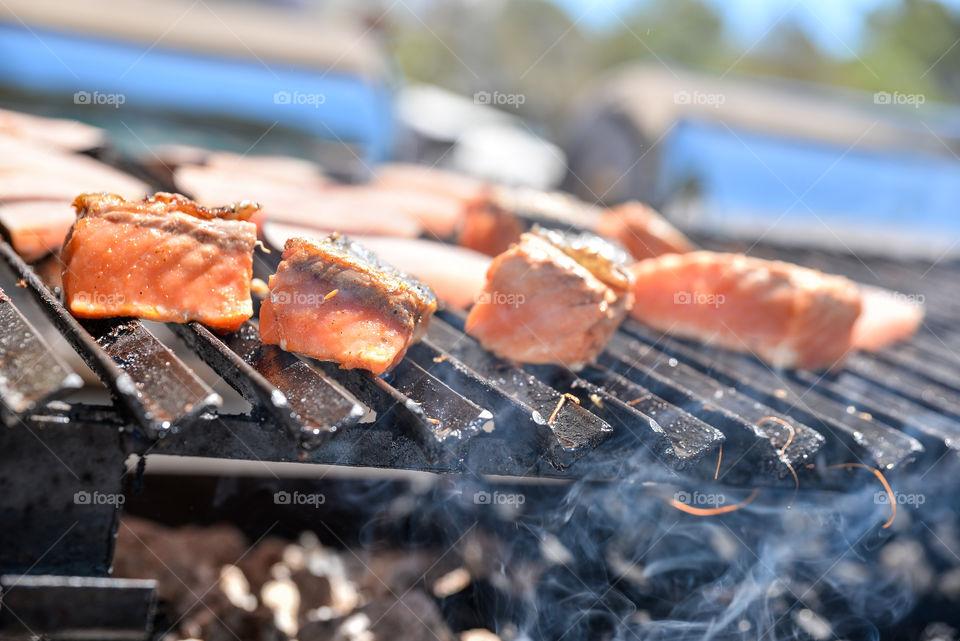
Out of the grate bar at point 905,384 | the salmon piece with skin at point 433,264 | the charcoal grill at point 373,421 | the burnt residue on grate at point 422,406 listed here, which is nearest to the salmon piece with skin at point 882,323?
the grate bar at point 905,384

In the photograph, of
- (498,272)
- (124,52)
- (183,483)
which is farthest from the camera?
(124,52)

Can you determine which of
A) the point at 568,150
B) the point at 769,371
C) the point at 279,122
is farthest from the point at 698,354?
the point at 568,150

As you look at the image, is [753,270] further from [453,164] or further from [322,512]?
[453,164]

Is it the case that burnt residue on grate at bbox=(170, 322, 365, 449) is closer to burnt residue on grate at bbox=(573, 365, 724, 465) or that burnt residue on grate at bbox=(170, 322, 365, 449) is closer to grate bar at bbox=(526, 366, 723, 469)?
grate bar at bbox=(526, 366, 723, 469)

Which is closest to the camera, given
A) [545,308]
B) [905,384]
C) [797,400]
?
[545,308]

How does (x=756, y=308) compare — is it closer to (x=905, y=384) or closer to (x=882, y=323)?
(x=905, y=384)

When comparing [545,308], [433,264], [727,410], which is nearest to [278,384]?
[545,308]

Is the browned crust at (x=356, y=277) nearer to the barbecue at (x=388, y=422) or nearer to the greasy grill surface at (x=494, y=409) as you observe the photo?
the barbecue at (x=388, y=422)

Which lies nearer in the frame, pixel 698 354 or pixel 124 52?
pixel 698 354
